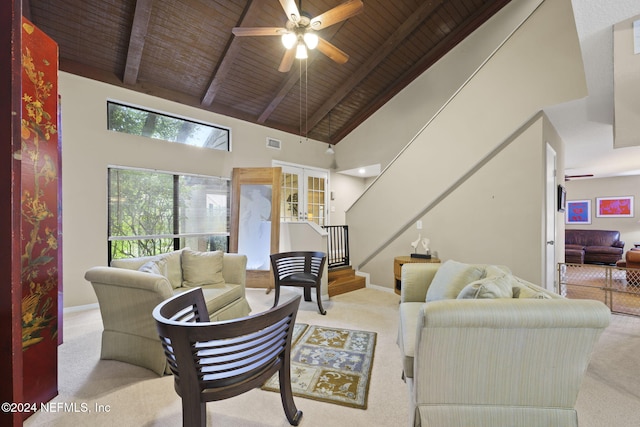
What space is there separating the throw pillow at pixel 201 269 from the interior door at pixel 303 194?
3015 millimetres

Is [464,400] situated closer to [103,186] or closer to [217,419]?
[217,419]

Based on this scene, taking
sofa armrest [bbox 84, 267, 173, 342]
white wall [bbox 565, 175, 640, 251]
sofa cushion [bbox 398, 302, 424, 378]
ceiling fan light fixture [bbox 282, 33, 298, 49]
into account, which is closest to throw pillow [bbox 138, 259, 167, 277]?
sofa armrest [bbox 84, 267, 173, 342]

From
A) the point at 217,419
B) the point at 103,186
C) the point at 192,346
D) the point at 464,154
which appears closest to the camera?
the point at 192,346

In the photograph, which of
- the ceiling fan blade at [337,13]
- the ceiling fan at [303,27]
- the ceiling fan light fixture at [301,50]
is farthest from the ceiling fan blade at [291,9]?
the ceiling fan light fixture at [301,50]

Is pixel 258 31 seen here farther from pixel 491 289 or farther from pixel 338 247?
pixel 338 247

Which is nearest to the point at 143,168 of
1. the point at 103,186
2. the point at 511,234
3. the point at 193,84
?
the point at 103,186

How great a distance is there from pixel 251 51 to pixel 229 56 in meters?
0.43

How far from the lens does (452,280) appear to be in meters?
2.04

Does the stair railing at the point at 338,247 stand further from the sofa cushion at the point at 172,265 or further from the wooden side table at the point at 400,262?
the sofa cushion at the point at 172,265

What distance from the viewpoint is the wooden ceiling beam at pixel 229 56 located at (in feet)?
11.6

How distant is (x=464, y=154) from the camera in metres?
3.51

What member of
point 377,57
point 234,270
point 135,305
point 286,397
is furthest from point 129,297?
point 377,57

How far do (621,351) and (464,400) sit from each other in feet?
7.92

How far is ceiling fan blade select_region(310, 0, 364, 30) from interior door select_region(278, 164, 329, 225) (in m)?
3.47
